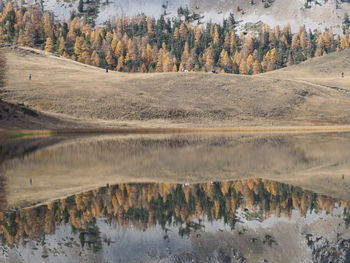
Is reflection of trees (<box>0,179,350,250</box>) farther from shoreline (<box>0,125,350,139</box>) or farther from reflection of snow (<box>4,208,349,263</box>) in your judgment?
shoreline (<box>0,125,350,139</box>)

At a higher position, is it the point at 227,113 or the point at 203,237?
the point at 203,237

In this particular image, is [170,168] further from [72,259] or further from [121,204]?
[72,259]

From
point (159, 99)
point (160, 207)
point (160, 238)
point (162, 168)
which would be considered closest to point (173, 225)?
point (160, 238)

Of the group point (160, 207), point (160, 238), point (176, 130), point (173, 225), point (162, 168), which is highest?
point (160, 238)

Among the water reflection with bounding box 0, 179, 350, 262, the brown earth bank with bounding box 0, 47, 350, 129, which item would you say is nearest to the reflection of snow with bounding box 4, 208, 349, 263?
the water reflection with bounding box 0, 179, 350, 262

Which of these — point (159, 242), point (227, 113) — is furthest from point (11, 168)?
point (227, 113)

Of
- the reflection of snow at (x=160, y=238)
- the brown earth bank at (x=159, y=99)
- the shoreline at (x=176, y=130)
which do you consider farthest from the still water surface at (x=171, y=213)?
the brown earth bank at (x=159, y=99)

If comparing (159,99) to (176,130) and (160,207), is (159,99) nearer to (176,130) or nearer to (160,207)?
(176,130)
